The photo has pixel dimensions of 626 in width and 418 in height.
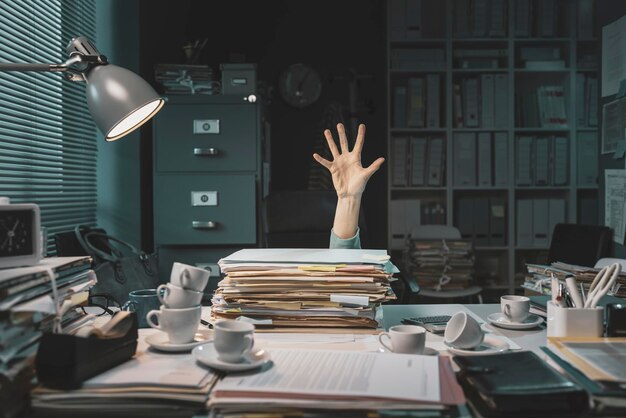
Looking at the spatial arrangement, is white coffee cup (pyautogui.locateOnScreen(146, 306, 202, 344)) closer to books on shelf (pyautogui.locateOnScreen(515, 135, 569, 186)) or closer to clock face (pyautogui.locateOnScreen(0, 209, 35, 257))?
A: clock face (pyautogui.locateOnScreen(0, 209, 35, 257))

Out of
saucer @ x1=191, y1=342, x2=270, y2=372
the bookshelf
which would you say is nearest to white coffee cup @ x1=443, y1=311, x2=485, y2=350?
saucer @ x1=191, y1=342, x2=270, y2=372

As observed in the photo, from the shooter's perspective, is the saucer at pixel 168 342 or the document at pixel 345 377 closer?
the document at pixel 345 377

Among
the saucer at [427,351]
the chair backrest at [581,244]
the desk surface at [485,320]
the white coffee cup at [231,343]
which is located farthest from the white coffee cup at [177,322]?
the chair backrest at [581,244]

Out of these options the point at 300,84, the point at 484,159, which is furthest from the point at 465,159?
the point at 300,84

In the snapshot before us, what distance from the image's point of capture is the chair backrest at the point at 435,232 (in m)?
3.73

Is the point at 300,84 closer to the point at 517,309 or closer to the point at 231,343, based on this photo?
the point at 517,309

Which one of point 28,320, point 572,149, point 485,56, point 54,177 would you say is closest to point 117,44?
point 54,177

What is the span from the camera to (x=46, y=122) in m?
2.59

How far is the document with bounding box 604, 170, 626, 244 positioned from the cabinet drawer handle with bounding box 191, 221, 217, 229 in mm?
1842

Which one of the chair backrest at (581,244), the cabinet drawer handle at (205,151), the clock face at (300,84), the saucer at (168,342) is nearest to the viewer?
the saucer at (168,342)

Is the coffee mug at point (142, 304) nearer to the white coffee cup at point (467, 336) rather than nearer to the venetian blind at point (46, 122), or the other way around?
the white coffee cup at point (467, 336)

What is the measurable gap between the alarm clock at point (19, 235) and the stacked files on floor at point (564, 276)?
118cm

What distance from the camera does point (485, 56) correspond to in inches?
152

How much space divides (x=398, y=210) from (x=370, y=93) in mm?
883
